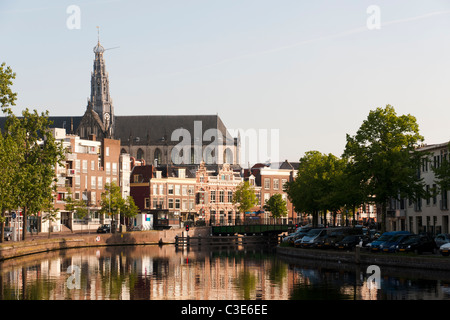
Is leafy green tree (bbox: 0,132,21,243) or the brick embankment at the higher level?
leafy green tree (bbox: 0,132,21,243)

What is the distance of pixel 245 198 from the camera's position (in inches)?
6599

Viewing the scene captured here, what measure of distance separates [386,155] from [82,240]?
44.2m

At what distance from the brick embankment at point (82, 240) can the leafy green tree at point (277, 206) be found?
1421 inches

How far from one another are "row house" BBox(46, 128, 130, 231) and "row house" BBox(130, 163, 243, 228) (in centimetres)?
587

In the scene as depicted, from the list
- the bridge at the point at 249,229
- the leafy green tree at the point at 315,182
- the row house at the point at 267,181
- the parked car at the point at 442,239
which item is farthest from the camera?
the row house at the point at 267,181

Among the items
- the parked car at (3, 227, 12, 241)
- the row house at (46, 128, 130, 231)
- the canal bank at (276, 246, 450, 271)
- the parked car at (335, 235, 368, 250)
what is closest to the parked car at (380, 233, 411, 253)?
the canal bank at (276, 246, 450, 271)

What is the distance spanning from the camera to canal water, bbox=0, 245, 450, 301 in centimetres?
4469

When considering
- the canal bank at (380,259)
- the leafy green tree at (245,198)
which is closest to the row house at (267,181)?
the leafy green tree at (245,198)

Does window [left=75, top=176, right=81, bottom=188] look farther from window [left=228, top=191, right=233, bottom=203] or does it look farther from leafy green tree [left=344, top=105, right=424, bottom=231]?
leafy green tree [left=344, top=105, right=424, bottom=231]

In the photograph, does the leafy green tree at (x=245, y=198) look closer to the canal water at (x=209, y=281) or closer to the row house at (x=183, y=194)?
the row house at (x=183, y=194)

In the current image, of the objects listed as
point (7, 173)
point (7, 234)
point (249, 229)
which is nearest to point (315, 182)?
point (249, 229)

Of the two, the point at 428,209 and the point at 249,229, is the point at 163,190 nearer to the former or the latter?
the point at 249,229

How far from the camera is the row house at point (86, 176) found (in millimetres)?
133750
